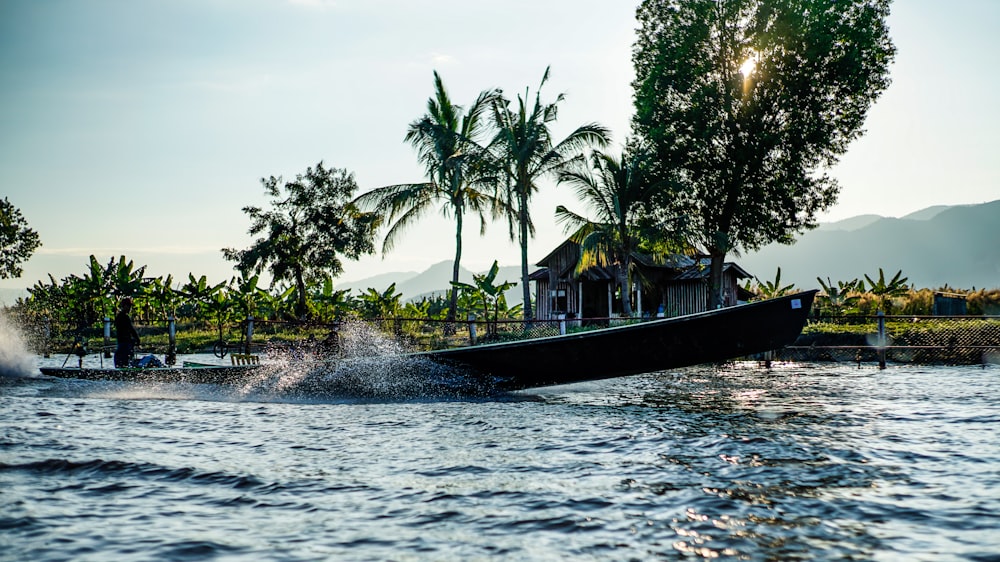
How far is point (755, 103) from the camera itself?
25.6 metres

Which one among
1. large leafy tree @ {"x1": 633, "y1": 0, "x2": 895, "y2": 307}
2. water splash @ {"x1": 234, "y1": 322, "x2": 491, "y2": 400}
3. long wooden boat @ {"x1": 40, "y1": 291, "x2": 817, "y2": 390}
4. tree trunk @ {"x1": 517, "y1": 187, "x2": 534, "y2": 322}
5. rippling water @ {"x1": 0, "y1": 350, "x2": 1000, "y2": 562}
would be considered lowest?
rippling water @ {"x1": 0, "y1": 350, "x2": 1000, "y2": 562}

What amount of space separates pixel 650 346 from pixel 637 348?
0.20m

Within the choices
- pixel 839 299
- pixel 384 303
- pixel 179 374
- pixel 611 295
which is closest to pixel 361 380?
pixel 179 374

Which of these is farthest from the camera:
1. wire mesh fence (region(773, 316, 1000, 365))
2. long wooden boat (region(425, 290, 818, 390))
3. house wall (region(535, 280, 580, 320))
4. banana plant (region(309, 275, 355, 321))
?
house wall (region(535, 280, 580, 320))

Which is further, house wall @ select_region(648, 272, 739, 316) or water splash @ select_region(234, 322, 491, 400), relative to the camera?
house wall @ select_region(648, 272, 739, 316)

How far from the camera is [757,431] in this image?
8250mm

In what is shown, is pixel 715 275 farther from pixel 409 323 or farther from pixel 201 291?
pixel 201 291

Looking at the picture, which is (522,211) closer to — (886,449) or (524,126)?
(524,126)

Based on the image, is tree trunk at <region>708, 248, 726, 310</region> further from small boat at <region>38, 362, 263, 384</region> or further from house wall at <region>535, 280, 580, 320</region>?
small boat at <region>38, 362, 263, 384</region>

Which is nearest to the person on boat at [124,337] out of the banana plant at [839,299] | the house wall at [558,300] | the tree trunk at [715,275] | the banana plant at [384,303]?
the banana plant at [384,303]

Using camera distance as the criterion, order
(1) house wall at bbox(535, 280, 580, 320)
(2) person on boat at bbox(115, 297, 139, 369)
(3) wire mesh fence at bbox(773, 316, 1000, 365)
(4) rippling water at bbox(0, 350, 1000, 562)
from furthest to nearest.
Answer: (1) house wall at bbox(535, 280, 580, 320)
(3) wire mesh fence at bbox(773, 316, 1000, 365)
(2) person on boat at bbox(115, 297, 139, 369)
(4) rippling water at bbox(0, 350, 1000, 562)

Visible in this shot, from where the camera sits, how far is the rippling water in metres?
4.43

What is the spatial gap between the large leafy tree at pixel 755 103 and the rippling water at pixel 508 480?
624 inches

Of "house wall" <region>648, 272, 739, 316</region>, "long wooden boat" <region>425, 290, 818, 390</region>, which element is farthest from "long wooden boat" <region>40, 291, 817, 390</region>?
"house wall" <region>648, 272, 739, 316</region>
